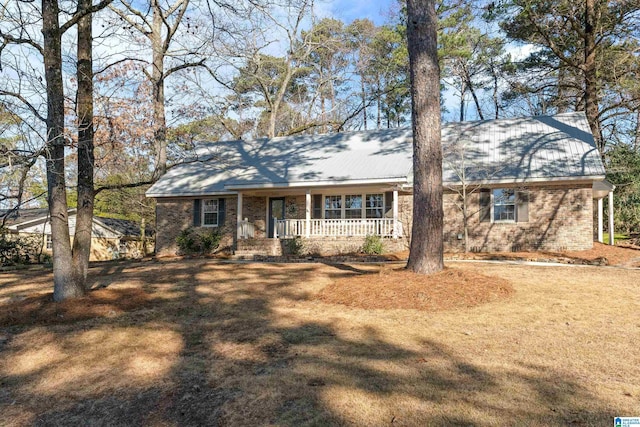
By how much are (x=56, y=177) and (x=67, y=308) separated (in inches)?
84.3

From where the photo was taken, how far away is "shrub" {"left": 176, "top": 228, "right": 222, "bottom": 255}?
62.4 ft

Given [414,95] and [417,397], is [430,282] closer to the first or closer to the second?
[414,95]

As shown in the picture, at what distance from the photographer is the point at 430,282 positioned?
7621 mm

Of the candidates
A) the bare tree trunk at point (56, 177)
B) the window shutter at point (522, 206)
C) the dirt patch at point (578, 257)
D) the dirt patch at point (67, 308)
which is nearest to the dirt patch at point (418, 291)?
the dirt patch at point (67, 308)

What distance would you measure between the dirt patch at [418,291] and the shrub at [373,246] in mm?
7503

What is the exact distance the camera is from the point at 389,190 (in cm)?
1731

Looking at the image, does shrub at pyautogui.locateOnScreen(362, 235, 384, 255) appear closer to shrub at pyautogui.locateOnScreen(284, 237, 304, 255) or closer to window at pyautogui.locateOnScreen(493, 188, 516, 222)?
shrub at pyautogui.locateOnScreen(284, 237, 304, 255)

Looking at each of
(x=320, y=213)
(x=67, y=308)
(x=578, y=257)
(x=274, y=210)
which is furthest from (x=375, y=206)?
(x=67, y=308)

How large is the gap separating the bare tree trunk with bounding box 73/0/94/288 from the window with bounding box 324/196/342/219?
1165 centimetres

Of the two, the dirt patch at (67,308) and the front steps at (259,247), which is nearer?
the dirt patch at (67,308)

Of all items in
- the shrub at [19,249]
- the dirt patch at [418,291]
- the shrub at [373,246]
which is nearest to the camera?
the dirt patch at [418,291]

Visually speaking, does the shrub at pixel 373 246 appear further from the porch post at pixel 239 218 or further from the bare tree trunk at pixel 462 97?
A: the bare tree trunk at pixel 462 97

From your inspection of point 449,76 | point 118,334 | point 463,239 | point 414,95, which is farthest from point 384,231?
point 449,76

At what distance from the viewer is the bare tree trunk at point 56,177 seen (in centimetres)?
753
